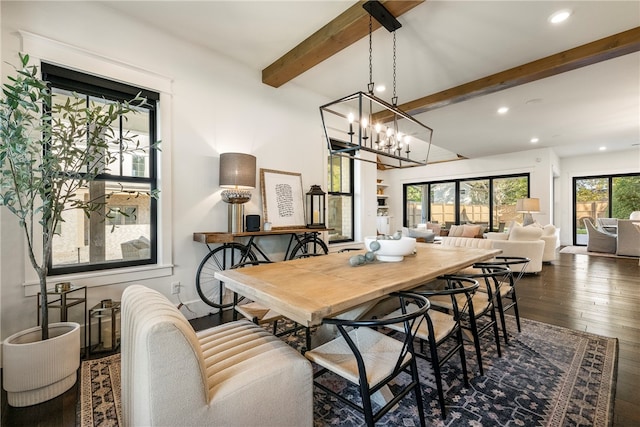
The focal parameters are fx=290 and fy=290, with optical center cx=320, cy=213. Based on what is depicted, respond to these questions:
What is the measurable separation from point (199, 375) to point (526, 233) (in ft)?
18.3

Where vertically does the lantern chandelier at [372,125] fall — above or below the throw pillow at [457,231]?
above

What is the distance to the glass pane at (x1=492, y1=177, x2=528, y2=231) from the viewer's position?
8062 millimetres

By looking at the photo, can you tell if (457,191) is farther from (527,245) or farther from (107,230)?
(107,230)

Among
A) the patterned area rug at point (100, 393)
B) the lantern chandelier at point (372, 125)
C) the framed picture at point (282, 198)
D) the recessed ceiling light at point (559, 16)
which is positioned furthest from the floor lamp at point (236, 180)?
the recessed ceiling light at point (559, 16)

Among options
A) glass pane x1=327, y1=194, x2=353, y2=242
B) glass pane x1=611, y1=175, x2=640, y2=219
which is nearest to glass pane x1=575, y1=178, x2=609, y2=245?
glass pane x1=611, y1=175, x2=640, y2=219

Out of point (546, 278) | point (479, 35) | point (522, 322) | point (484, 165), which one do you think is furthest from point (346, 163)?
point (484, 165)

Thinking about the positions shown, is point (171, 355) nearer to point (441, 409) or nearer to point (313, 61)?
point (441, 409)

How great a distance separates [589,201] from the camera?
8.74 metres

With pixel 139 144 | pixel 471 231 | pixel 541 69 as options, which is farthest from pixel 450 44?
pixel 471 231

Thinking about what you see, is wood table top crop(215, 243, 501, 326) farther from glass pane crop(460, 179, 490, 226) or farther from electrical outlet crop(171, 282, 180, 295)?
glass pane crop(460, 179, 490, 226)

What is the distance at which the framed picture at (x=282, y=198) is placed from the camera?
363cm

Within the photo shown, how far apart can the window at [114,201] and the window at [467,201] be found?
864 centimetres

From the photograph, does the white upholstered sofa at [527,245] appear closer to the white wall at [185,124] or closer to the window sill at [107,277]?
the white wall at [185,124]

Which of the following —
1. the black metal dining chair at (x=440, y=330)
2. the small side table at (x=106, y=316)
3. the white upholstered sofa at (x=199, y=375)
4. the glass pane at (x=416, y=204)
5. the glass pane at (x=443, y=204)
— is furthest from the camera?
the glass pane at (x=416, y=204)
